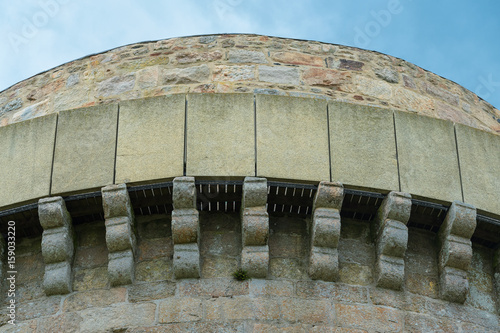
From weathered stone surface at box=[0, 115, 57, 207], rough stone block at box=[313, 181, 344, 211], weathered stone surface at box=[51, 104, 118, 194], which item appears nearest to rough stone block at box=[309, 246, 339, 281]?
rough stone block at box=[313, 181, 344, 211]

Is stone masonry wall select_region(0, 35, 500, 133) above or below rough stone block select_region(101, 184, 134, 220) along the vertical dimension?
above

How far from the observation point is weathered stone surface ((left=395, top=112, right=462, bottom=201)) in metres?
8.13

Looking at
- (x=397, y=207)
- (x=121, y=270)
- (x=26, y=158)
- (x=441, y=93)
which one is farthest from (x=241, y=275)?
(x=441, y=93)

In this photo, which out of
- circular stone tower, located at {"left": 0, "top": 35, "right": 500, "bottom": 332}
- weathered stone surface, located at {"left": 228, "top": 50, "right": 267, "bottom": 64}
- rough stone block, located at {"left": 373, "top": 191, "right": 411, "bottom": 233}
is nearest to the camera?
circular stone tower, located at {"left": 0, "top": 35, "right": 500, "bottom": 332}

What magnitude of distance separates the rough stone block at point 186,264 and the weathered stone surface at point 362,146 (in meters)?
1.27

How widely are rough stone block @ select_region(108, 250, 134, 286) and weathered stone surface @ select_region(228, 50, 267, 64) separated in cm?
238

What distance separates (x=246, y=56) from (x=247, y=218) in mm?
2104

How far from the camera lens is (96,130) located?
830 cm

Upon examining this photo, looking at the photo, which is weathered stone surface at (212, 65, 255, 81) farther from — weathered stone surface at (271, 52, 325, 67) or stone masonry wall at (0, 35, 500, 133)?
weathered stone surface at (271, 52, 325, 67)

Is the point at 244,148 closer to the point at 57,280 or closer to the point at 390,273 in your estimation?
the point at 390,273

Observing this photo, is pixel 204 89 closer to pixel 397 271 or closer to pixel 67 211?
pixel 67 211

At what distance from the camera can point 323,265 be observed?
7.69 m

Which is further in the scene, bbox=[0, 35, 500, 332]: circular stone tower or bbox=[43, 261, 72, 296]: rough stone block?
bbox=[43, 261, 72, 296]: rough stone block

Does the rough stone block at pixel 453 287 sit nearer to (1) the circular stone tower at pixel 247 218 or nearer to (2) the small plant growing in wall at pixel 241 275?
(1) the circular stone tower at pixel 247 218
